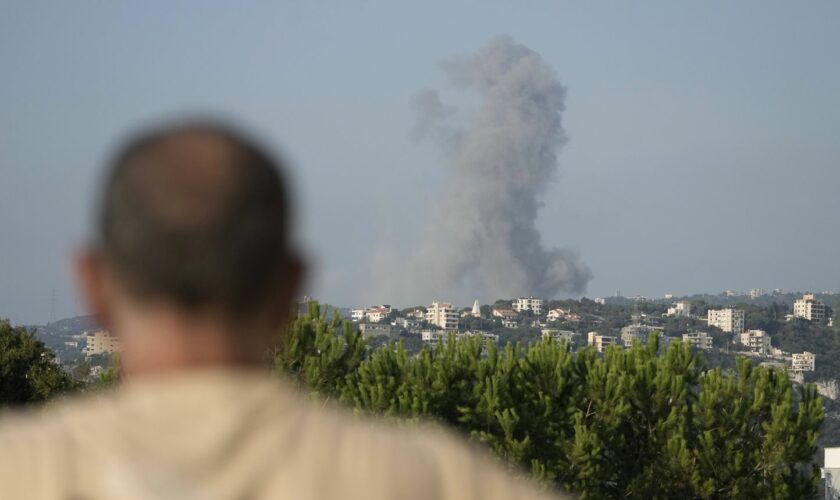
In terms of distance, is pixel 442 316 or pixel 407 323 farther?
pixel 442 316

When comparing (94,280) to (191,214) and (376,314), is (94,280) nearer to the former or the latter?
(191,214)

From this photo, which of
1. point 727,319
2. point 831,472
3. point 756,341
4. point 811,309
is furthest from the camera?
point 811,309

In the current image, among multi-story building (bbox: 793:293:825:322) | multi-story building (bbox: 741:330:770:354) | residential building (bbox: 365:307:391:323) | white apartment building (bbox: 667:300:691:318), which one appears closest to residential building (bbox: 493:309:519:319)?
residential building (bbox: 365:307:391:323)

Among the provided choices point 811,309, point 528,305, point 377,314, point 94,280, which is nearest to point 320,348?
point 94,280

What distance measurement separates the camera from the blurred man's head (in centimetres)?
118

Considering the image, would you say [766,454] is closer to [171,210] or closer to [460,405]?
[460,405]

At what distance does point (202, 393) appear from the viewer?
1186 mm

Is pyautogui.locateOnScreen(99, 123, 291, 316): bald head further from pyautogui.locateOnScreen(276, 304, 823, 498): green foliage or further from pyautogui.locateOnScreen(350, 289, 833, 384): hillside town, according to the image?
pyautogui.locateOnScreen(350, 289, 833, 384): hillside town

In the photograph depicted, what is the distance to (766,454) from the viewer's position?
32438 mm

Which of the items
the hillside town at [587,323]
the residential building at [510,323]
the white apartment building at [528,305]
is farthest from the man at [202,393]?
the white apartment building at [528,305]

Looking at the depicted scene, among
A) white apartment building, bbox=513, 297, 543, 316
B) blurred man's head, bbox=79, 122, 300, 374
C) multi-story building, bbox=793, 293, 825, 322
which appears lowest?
blurred man's head, bbox=79, 122, 300, 374

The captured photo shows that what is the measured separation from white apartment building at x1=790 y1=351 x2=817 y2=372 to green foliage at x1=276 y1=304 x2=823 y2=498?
12321 centimetres

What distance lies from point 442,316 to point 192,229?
544 ft

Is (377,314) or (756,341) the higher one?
(377,314)
